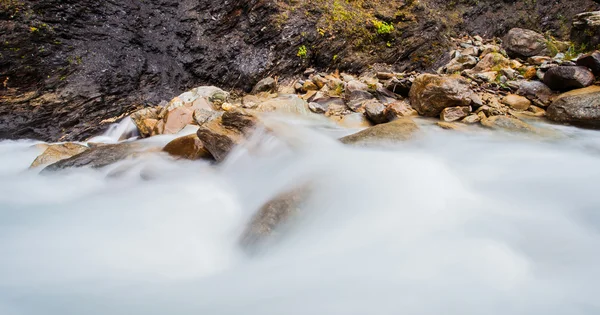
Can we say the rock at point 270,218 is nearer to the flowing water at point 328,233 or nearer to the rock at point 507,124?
the flowing water at point 328,233

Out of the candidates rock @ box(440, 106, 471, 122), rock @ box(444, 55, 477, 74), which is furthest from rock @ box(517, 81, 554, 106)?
rock @ box(444, 55, 477, 74)

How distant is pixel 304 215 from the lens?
8.63 feet

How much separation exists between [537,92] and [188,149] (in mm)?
5653

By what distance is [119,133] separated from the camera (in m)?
6.18

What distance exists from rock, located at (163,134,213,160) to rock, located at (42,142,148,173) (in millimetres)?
596

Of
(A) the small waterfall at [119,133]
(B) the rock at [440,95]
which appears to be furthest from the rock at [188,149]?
(B) the rock at [440,95]

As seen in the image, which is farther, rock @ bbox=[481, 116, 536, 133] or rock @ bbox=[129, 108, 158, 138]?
rock @ bbox=[129, 108, 158, 138]

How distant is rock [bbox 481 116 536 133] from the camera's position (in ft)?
13.8

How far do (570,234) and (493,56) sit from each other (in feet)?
19.1

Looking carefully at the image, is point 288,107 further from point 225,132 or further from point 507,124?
point 507,124

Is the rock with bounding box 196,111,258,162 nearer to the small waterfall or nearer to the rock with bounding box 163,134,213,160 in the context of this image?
the rock with bounding box 163,134,213,160

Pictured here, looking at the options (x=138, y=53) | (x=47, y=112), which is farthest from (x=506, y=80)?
(x=47, y=112)

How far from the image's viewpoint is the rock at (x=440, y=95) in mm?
4762

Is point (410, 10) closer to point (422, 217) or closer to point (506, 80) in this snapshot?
point (506, 80)
